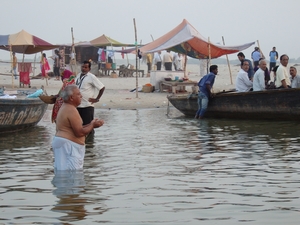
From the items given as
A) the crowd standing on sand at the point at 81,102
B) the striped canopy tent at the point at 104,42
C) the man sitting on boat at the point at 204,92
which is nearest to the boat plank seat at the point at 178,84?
the crowd standing on sand at the point at 81,102

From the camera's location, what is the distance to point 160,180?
721 centimetres

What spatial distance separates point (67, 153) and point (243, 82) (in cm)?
833

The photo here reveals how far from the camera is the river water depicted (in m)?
5.55

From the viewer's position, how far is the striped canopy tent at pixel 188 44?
22.1m

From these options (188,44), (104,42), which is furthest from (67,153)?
(104,42)

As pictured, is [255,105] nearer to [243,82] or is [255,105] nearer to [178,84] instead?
[243,82]

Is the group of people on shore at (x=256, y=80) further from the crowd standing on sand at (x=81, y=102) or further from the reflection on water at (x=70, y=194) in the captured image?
the reflection on water at (x=70, y=194)

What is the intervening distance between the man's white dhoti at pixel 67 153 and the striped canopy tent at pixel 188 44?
14.8 meters

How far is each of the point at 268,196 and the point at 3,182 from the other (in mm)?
3097

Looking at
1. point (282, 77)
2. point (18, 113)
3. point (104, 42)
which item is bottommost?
point (18, 113)

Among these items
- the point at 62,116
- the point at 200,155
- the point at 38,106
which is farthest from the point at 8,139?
the point at 62,116

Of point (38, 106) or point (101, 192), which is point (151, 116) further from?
Result: point (101, 192)

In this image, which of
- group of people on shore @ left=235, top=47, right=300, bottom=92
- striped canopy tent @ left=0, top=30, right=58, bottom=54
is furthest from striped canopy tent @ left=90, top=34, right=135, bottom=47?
group of people on shore @ left=235, top=47, right=300, bottom=92

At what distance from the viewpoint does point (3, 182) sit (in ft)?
23.8
